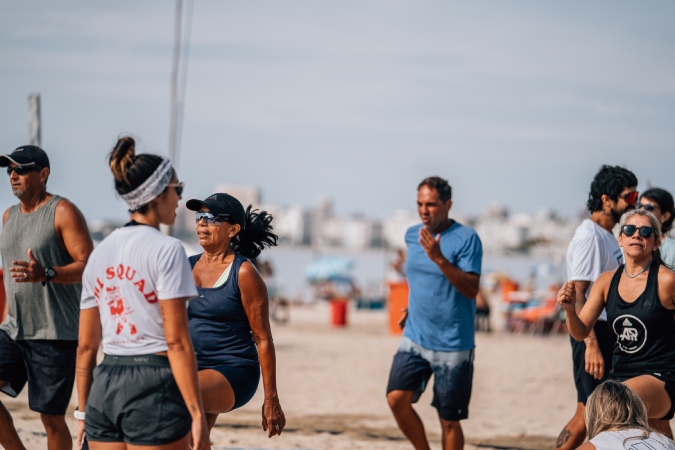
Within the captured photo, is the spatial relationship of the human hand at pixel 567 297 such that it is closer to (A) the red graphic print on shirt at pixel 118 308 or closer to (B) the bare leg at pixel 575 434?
(B) the bare leg at pixel 575 434

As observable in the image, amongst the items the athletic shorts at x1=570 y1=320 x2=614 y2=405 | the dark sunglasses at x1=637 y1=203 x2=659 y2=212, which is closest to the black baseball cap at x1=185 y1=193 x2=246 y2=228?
the athletic shorts at x1=570 y1=320 x2=614 y2=405

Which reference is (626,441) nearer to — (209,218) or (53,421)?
(209,218)

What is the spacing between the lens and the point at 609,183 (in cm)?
588

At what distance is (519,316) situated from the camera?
2233 centimetres

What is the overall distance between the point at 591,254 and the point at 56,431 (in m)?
3.34

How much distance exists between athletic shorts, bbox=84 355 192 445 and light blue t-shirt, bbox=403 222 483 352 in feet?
9.30

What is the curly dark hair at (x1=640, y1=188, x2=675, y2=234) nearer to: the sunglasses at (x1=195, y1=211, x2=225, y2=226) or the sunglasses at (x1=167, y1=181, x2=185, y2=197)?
the sunglasses at (x1=195, y1=211, x2=225, y2=226)

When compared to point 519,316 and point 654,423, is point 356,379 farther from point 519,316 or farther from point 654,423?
point 519,316

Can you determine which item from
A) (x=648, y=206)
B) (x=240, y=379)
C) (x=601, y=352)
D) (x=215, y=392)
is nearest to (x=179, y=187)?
(x=215, y=392)

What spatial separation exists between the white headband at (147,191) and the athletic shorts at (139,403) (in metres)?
0.57

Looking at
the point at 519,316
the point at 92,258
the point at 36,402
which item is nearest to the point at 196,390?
the point at 92,258

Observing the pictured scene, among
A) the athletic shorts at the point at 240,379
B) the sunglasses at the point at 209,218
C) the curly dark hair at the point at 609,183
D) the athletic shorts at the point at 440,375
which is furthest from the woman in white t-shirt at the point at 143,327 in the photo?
the curly dark hair at the point at 609,183

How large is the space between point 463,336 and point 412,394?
1.67 feet

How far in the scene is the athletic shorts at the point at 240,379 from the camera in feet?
15.4
